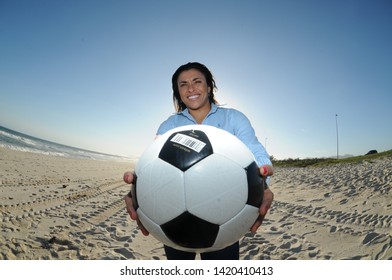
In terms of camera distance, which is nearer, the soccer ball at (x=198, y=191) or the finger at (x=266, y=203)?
the soccer ball at (x=198, y=191)

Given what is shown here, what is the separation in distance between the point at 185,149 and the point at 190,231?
51 cm

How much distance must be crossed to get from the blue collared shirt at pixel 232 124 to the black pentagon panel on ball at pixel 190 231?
687 millimetres

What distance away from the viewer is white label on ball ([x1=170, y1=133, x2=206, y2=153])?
5.22 feet

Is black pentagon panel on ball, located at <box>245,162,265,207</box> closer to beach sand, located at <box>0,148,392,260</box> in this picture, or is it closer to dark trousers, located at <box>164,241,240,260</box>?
dark trousers, located at <box>164,241,240,260</box>

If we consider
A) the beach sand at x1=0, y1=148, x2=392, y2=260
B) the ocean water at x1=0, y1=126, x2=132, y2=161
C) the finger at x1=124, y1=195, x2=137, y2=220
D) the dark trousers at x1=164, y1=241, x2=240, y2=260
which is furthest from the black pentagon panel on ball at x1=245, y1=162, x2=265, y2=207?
the ocean water at x1=0, y1=126, x2=132, y2=161

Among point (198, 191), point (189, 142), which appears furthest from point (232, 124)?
point (198, 191)

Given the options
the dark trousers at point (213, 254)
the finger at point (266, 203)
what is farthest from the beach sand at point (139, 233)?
the finger at point (266, 203)

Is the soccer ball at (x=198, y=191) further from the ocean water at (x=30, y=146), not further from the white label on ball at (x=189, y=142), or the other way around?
the ocean water at (x=30, y=146)

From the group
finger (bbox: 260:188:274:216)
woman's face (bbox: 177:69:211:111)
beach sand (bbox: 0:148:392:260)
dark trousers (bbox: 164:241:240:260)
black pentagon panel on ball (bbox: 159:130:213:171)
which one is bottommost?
beach sand (bbox: 0:148:392:260)

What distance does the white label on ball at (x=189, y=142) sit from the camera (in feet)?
5.22

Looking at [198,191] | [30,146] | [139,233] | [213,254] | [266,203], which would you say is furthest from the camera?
[30,146]

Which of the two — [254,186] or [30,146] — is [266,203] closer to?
[254,186]

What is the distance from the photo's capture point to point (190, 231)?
154 cm

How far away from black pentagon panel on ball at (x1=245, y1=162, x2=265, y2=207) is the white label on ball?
34 cm
